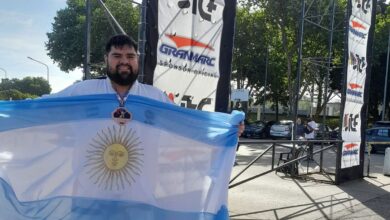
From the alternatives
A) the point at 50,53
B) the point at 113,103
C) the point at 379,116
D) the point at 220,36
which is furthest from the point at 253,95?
the point at 113,103

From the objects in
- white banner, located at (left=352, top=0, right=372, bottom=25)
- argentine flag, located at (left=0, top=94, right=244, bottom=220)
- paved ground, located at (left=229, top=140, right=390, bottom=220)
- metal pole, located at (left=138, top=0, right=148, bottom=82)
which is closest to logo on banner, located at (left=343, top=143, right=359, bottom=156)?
paved ground, located at (left=229, top=140, right=390, bottom=220)

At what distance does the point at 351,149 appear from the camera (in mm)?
11711

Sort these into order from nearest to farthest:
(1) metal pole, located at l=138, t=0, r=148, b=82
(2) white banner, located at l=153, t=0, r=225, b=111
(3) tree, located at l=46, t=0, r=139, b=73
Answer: (1) metal pole, located at l=138, t=0, r=148, b=82
(2) white banner, located at l=153, t=0, r=225, b=111
(3) tree, located at l=46, t=0, r=139, b=73

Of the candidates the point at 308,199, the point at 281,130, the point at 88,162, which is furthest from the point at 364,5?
the point at 281,130

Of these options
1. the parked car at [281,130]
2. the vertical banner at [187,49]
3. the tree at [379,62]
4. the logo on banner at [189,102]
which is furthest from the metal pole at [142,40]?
the tree at [379,62]

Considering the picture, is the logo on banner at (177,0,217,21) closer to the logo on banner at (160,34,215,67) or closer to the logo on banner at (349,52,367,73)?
the logo on banner at (160,34,215,67)

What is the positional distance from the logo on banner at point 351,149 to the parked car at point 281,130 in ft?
63.1

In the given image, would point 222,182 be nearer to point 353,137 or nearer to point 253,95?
point 353,137

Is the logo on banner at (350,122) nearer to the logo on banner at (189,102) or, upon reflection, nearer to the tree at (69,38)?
the logo on banner at (189,102)

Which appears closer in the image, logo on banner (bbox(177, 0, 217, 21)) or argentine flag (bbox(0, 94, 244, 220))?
argentine flag (bbox(0, 94, 244, 220))

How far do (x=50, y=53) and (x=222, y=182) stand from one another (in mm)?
44747

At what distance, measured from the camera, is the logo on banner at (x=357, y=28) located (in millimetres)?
11469

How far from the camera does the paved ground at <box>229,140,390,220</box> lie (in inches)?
304

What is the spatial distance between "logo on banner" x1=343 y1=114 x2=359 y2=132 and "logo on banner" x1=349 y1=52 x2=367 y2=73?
123cm
